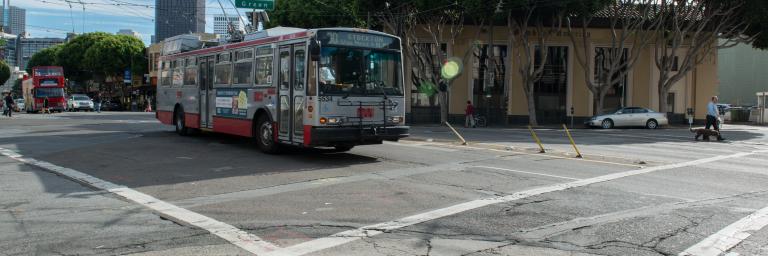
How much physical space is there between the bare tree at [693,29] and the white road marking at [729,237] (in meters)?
29.7

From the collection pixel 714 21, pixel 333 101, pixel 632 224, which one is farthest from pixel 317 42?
pixel 714 21

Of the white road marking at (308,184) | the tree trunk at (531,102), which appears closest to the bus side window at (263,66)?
the white road marking at (308,184)

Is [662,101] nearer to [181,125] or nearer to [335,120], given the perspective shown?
[181,125]

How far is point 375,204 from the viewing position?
8312 millimetres

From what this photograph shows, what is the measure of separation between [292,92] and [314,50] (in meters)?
1.36

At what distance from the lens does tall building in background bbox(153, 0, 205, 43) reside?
111ft

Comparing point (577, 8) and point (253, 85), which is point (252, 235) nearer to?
point (253, 85)

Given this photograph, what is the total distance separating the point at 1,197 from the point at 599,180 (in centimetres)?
918

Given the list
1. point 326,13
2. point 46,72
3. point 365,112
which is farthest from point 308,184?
point 46,72

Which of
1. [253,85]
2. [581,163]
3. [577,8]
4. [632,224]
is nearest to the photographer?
[632,224]

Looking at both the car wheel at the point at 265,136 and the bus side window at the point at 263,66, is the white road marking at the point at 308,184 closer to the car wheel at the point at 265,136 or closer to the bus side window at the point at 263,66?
the car wheel at the point at 265,136

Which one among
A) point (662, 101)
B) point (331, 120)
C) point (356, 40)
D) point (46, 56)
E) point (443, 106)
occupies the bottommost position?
point (331, 120)

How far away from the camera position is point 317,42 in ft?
39.9

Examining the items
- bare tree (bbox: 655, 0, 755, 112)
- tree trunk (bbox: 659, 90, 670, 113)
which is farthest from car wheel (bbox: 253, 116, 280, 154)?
tree trunk (bbox: 659, 90, 670, 113)
